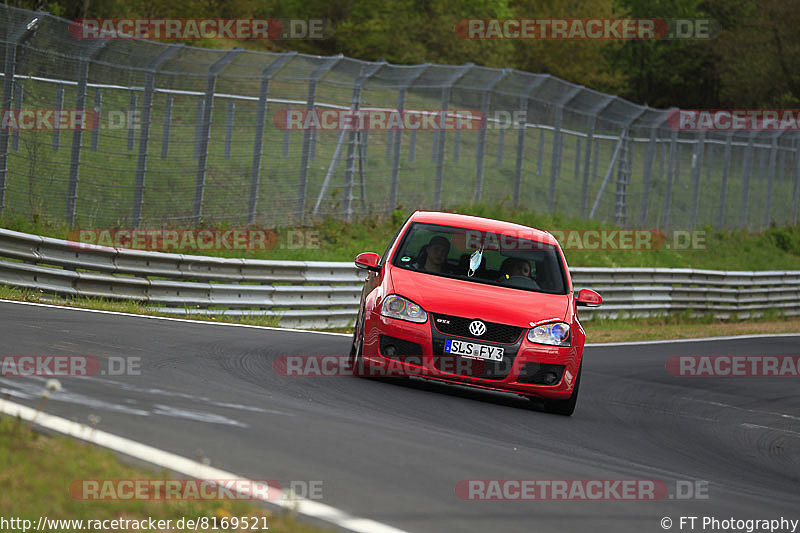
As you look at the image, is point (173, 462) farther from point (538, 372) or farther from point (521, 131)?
point (521, 131)

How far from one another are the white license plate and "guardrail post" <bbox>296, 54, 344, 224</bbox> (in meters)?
11.5

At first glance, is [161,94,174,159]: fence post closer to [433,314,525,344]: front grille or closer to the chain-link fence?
the chain-link fence

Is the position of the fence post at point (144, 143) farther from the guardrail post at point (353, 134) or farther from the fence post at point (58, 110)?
the guardrail post at point (353, 134)

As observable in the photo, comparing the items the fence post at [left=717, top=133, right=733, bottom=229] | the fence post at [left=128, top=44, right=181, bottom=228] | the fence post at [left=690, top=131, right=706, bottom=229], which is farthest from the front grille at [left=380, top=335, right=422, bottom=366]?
the fence post at [left=717, top=133, right=733, bottom=229]

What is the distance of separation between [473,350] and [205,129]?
411 inches

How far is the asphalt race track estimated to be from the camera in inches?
217

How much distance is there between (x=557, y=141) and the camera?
25656 mm

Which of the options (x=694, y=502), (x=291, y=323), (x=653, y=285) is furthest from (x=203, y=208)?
(x=694, y=502)

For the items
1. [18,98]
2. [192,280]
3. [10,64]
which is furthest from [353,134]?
[192,280]

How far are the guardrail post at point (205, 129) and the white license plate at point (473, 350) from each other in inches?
392

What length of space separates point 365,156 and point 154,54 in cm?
555

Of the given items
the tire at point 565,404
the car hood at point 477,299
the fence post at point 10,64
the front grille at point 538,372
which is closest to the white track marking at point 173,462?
the car hood at point 477,299

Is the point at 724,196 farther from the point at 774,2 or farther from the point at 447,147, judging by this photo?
the point at 774,2

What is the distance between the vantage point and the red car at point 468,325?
9.30m
